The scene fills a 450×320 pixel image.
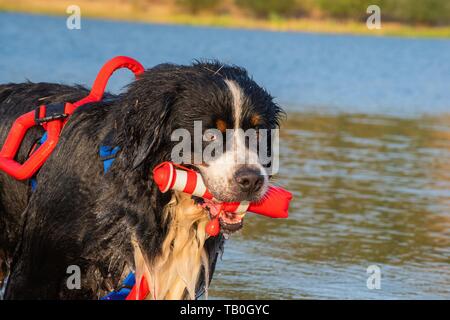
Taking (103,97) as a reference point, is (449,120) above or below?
below

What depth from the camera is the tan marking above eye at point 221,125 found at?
5.33 m

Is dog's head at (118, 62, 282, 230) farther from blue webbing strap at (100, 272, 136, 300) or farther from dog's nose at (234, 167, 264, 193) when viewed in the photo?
blue webbing strap at (100, 272, 136, 300)

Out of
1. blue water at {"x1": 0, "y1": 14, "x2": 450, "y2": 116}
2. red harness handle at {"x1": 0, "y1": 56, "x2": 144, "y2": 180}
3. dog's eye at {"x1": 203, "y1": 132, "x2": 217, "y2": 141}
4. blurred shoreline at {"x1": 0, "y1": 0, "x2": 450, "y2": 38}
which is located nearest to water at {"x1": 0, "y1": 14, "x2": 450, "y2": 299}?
blue water at {"x1": 0, "y1": 14, "x2": 450, "y2": 116}

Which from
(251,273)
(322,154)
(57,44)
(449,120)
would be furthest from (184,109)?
(57,44)

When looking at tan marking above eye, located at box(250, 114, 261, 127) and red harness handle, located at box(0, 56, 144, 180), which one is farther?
red harness handle, located at box(0, 56, 144, 180)

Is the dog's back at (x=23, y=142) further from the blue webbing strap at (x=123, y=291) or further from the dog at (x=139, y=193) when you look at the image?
the blue webbing strap at (x=123, y=291)

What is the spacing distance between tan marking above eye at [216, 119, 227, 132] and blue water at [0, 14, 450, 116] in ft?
50.0

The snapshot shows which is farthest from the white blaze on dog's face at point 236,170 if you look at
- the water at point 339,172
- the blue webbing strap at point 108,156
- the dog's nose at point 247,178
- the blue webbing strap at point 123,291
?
the water at point 339,172

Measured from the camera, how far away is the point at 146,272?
557cm

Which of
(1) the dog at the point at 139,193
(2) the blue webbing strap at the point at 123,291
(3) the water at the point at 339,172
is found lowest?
(3) the water at the point at 339,172

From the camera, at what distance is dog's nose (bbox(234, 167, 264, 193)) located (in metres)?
5.21

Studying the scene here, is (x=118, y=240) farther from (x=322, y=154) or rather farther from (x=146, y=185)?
(x=322, y=154)

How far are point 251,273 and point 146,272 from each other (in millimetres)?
3186
